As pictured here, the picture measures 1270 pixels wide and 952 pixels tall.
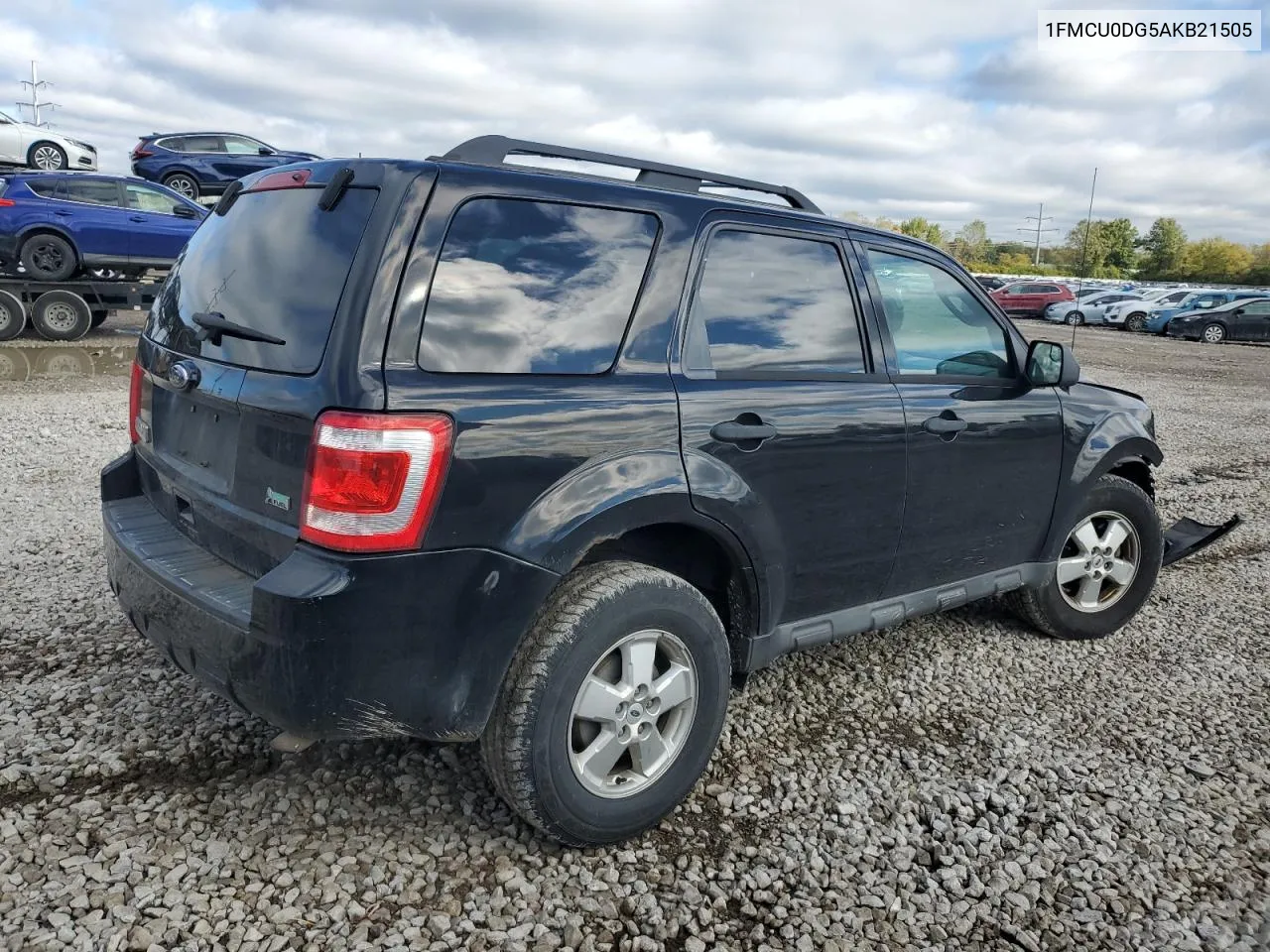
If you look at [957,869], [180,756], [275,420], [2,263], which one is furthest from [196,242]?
[2,263]

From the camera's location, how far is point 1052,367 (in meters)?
3.84

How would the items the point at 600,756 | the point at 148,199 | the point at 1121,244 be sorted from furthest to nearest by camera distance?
the point at 1121,244 → the point at 148,199 → the point at 600,756

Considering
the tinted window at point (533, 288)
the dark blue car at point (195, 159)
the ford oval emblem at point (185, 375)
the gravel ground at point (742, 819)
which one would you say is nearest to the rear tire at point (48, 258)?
the dark blue car at point (195, 159)

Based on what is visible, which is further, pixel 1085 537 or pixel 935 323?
pixel 1085 537

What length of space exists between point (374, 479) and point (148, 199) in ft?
45.8

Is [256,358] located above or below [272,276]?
below

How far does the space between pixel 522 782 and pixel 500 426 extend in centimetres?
94

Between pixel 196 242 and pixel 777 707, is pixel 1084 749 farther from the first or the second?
pixel 196 242

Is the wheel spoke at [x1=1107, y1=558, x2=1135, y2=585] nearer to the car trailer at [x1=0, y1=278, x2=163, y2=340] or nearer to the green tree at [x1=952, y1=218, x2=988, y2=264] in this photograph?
the car trailer at [x1=0, y1=278, x2=163, y2=340]

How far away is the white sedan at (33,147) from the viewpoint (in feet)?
64.4

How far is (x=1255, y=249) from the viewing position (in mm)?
97812

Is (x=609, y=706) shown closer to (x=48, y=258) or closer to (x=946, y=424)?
(x=946, y=424)

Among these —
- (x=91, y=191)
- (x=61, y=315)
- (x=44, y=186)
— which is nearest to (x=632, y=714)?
(x=61, y=315)

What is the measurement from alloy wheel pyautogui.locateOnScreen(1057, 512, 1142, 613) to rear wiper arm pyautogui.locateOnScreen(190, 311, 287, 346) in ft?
11.3
